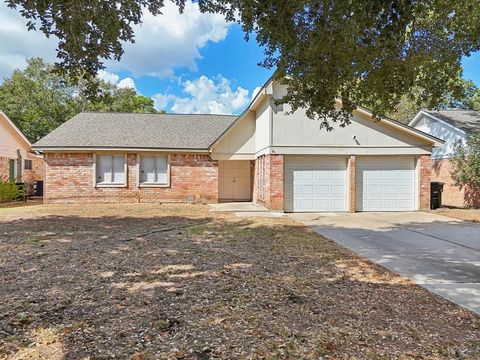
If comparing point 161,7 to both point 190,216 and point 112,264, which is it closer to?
point 112,264

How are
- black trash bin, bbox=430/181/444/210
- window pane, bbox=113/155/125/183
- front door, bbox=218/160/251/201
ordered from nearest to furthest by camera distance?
black trash bin, bbox=430/181/444/210 < window pane, bbox=113/155/125/183 < front door, bbox=218/160/251/201

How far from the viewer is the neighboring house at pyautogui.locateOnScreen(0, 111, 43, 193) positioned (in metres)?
21.4

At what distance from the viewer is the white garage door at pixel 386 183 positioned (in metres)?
15.1

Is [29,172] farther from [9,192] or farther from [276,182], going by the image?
[276,182]

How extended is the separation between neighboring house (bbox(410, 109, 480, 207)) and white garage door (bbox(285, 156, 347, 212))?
7.11 metres

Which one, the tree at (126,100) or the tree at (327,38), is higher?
the tree at (126,100)

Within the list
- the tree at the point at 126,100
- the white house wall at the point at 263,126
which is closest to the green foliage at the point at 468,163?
the white house wall at the point at 263,126

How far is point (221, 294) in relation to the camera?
4691 mm

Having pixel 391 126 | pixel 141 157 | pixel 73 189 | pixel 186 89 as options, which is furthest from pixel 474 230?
pixel 186 89

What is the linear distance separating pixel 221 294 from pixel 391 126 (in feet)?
41.8

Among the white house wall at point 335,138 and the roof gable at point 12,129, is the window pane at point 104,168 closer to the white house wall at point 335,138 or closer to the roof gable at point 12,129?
the roof gable at point 12,129

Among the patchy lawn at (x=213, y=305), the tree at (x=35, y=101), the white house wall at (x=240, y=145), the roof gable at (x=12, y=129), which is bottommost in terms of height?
the patchy lawn at (x=213, y=305)

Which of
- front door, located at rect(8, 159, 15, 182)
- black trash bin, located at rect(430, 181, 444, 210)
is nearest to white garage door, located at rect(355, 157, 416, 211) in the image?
black trash bin, located at rect(430, 181, 444, 210)

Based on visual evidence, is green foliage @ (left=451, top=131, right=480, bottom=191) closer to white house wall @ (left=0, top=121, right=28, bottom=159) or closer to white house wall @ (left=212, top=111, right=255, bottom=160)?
white house wall @ (left=212, top=111, right=255, bottom=160)
